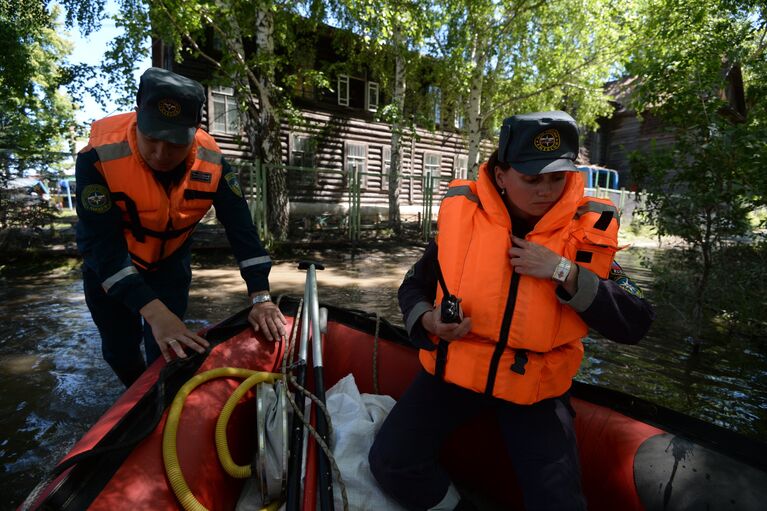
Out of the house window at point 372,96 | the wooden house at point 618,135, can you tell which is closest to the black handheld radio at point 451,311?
the house window at point 372,96

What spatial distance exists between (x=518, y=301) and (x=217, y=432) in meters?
1.25

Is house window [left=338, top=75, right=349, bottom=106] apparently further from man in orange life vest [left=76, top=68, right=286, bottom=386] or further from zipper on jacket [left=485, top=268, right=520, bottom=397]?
zipper on jacket [left=485, top=268, right=520, bottom=397]

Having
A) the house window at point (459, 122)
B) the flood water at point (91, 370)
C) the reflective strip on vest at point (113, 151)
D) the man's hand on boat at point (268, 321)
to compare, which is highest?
the house window at point (459, 122)

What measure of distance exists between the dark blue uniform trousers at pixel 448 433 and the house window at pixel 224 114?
39.9 ft

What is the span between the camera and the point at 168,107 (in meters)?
1.72

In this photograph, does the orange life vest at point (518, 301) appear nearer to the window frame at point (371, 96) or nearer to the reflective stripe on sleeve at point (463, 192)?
the reflective stripe on sleeve at point (463, 192)

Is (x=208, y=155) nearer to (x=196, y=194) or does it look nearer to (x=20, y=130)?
(x=196, y=194)

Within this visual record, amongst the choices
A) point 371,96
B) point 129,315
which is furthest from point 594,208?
point 371,96

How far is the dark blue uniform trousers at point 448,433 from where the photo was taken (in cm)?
140

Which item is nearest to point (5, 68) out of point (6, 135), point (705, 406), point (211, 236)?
point (6, 135)

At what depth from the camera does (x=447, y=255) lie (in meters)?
1.67

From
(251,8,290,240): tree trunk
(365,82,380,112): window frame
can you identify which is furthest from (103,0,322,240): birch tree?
(365,82,380,112): window frame

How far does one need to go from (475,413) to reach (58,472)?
1387mm

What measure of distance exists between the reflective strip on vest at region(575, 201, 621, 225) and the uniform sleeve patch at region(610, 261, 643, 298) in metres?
0.20
